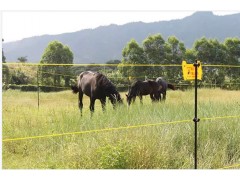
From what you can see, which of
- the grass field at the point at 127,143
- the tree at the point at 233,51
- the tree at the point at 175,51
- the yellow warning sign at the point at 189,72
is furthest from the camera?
the tree at the point at 233,51

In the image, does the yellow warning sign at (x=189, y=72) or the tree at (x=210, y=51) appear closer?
the yellow warning sign at (x=189, y=72)

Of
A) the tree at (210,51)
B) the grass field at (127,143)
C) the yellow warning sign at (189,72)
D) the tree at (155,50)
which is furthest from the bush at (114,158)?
the tree at (210,51)

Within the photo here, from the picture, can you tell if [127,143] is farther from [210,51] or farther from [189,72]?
[210,51]

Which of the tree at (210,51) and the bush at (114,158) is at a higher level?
the tree at (210,51)

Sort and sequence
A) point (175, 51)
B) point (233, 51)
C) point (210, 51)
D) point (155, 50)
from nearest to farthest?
point (233, 51) → point (155, 50) → point (210, 51) → point (175, 51)

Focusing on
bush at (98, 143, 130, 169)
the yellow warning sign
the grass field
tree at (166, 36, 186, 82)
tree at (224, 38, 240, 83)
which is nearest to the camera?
the yellow warning sign

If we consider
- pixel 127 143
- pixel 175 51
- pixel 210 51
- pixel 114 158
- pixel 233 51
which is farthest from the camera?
pixel 175 51

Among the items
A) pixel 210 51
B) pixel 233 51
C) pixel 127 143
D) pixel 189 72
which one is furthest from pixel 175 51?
pixel 189 72

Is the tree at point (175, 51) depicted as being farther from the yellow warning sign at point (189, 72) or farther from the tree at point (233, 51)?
the yellow warning sign at point (189, 72)

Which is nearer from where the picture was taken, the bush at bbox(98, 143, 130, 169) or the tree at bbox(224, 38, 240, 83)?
the bush at bbox(98, 143, 130, 169)

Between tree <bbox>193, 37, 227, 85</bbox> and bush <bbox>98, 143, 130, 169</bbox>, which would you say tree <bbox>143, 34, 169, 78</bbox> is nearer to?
tree <bbox>193, 37, 227, 85</bbox>

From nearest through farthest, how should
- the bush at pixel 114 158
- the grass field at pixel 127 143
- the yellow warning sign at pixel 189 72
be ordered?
the yellow warning sign at pixel 189 72, the bush at pixel 114 158, the grass field at pixel 127 143

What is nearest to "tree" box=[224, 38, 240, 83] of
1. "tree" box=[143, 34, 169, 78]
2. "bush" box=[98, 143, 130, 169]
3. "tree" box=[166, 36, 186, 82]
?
"tree" box=[166, 36, 186, 82]

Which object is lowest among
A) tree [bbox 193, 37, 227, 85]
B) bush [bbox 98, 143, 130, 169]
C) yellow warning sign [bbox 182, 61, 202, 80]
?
bush [bbox 98, 143, 130, 169]
